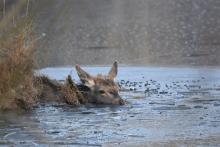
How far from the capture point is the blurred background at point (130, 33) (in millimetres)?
22422

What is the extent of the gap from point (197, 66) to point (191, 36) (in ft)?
17.5

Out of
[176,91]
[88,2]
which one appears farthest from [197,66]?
[88,2]

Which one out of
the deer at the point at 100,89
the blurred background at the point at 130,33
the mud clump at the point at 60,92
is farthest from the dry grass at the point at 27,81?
the blurred background at the point at 130,33

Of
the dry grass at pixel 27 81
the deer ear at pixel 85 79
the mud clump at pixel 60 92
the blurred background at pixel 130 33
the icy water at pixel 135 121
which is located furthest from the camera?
the blurred background at pixel 130 33

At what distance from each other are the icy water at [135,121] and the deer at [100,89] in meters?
0.29

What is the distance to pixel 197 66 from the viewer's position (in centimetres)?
2003

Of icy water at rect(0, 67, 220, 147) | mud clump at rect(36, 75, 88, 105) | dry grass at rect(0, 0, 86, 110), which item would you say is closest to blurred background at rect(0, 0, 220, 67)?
icy water at rect(0, 67, 220, 147)

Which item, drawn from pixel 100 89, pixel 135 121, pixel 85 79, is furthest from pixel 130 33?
pixel 135 121

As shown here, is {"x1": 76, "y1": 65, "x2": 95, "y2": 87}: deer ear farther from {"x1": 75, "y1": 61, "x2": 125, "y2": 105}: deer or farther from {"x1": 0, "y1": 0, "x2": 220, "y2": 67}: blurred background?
{"x1": 0, "y1": 0, "x2": 220, "y2": 67}: blurred background

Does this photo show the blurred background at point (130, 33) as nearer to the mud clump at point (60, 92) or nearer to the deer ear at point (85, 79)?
the mud clump at point (60, 92)

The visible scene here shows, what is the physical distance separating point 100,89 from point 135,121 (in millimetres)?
2379

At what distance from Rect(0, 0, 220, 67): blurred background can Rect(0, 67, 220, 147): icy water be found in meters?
5.36

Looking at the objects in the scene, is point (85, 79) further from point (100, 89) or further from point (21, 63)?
point (21, 63)

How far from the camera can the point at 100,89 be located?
14.0 metres
